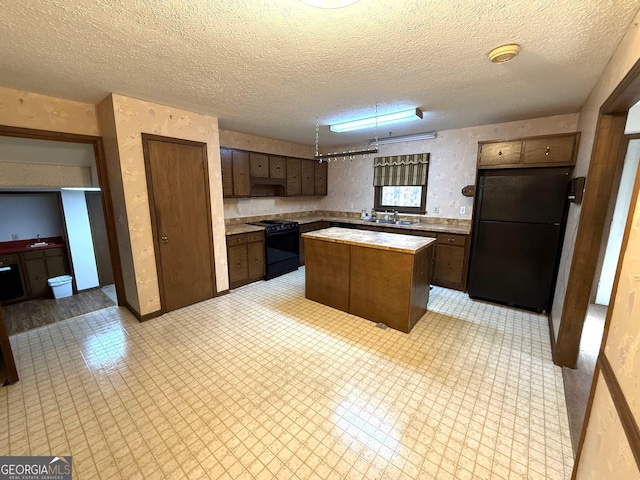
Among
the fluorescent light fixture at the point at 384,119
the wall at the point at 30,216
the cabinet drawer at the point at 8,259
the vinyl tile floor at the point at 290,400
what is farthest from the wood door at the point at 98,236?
the fluorescent light fixture at the point at 384,119

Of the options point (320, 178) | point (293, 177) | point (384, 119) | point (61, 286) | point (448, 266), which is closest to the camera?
point (384, 119)

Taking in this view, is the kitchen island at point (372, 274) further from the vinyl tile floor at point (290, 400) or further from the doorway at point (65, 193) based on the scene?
the doorway at point (65, 193)

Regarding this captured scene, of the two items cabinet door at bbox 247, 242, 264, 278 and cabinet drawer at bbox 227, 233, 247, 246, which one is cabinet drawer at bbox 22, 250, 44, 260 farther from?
cabinet door at bbox 247, 242, 264, 278

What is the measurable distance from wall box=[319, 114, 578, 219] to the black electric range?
164 centimetres

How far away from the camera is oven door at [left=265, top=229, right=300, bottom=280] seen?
168 inches

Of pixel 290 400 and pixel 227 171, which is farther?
pixel 227 171

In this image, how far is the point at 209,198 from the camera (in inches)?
134

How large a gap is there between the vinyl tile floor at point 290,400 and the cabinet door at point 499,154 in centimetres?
188

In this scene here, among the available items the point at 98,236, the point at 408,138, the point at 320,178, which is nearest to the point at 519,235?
the point at 408,138

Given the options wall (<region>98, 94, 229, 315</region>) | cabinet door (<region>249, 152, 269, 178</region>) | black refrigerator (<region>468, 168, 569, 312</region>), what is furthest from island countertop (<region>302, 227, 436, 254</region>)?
wall (<region>98, 94, 229, 315</region>)

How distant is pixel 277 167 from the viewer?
4.70 m

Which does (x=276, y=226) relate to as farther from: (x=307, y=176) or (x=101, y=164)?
(x=101, y=164)

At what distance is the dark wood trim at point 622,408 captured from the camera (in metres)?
0.76

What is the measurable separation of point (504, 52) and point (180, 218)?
339cm
